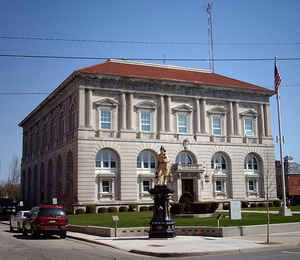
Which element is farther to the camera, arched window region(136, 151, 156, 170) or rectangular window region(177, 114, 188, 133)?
rectangular window region(177, 114, 188, 133)

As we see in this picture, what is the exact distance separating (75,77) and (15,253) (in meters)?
35.4

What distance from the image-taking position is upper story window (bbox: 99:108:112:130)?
50938 millimetres

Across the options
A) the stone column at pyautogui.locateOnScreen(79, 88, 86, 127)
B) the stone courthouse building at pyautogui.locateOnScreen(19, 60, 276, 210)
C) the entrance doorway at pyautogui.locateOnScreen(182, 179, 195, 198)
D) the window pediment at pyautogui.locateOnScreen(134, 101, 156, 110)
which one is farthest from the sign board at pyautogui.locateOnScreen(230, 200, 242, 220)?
the window pediment at pyautogui.locateOnScreen(134, 101, 156, 110)

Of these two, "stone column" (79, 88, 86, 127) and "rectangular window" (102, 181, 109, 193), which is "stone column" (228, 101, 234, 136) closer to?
"rectangular window" (102, 181, 109, 193)

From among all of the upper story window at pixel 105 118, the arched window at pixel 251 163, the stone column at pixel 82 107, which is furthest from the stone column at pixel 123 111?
the arched window at pixel 251 163

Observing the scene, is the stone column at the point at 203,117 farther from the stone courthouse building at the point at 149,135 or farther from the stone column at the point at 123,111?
the stone column at the point at 123,111

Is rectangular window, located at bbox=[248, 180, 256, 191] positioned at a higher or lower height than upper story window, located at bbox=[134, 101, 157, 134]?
lower

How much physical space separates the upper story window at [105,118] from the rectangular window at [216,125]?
14.5 metres

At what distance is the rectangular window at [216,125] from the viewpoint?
188ft

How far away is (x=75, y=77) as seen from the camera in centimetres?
5022

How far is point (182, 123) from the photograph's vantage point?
55.1m

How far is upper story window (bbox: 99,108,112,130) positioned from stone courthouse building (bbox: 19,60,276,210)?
0.12m

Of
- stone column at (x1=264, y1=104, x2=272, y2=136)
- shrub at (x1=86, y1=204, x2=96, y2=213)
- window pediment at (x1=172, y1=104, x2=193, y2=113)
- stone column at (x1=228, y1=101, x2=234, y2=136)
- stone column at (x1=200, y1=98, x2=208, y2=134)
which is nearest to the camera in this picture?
shrub at (x1=86, y1=204, x2=96, y2=213)

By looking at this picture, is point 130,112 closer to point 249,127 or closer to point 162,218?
point 249,127
